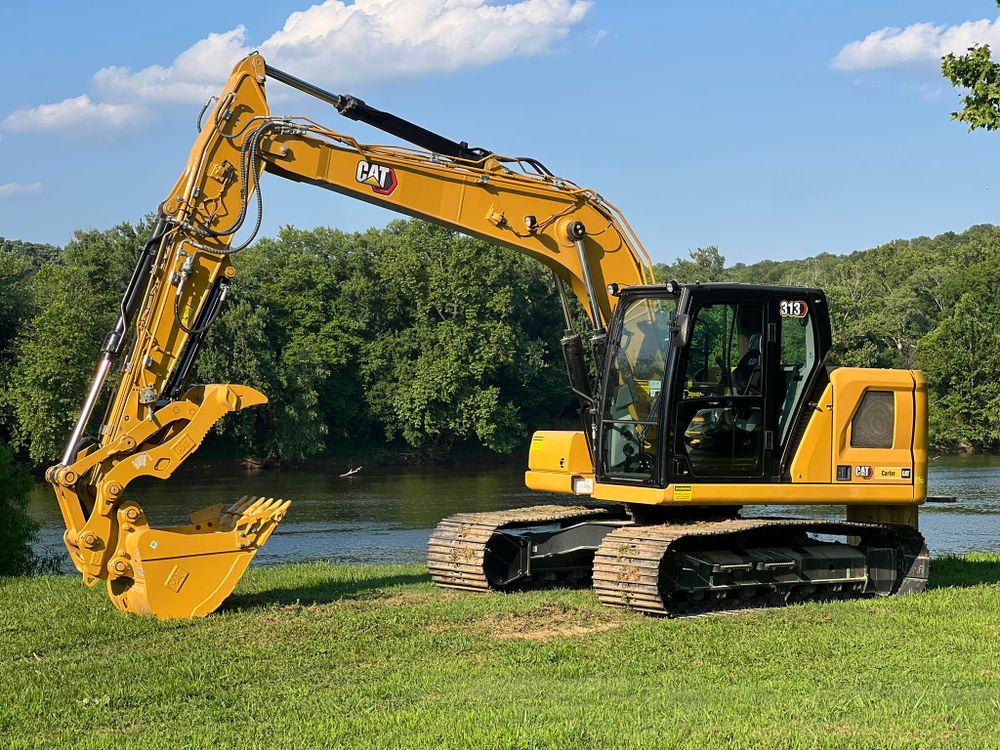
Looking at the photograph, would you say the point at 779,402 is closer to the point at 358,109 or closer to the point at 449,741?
the point at 358,109

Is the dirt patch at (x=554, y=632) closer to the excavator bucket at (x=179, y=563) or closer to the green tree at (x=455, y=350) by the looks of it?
the excavator bucket at (x=179, y=563)

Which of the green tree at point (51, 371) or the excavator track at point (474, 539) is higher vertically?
the green tree at point (51, 371)

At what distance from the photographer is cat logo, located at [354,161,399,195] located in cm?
1166

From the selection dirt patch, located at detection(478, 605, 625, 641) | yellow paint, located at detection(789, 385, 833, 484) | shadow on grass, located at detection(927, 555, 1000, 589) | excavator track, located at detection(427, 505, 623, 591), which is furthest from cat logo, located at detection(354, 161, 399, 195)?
shadow on grass, located at detection(927, 555, 1000, 589)

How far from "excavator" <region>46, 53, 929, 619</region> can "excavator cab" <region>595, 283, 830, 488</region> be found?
0.8 inches

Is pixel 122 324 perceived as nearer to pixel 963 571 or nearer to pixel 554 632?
pixel 554 632

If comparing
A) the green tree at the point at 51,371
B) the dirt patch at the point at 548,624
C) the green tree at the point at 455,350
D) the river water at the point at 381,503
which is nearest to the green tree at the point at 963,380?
the river water at the point at 381,503

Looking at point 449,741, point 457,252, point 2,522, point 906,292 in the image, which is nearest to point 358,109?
point 449,741

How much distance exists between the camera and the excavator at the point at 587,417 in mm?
10773

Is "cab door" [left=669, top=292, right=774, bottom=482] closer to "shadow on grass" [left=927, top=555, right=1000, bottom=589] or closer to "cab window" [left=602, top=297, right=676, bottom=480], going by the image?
"cab window" [left=602, top=297, right=676, bottom=480]

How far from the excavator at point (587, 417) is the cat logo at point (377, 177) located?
14 millimetres

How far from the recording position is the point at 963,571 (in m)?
14.0

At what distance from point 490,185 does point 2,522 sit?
9268 mm

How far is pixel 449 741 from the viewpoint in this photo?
645 centimetres
